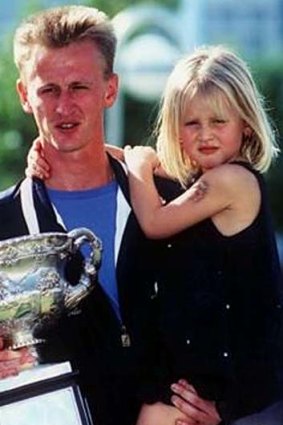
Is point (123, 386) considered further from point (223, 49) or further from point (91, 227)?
point (223, 49)

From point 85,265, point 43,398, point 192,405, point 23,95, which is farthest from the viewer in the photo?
point 23,95

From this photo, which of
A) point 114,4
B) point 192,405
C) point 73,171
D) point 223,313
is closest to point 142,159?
point 73,171

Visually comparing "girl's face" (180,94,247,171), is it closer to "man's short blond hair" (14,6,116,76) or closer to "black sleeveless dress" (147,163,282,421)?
"black sleeveless dress" (147,163,282,421)

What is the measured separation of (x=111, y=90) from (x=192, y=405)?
0.71 meters

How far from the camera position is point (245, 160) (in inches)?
131

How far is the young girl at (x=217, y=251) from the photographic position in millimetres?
3262

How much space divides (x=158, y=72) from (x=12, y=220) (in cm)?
1109

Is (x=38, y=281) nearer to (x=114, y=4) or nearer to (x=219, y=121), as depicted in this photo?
(x=219, y=121)

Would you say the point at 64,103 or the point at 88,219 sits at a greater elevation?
the point at 64,103

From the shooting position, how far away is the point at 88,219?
3354 millimetres

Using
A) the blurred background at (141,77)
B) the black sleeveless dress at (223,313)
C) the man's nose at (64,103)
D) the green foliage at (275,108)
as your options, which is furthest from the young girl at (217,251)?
the green foliage at (275,108)

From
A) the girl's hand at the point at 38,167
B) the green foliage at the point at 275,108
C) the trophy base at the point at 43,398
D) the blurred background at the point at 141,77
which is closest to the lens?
the trophy base at the point at 43,398

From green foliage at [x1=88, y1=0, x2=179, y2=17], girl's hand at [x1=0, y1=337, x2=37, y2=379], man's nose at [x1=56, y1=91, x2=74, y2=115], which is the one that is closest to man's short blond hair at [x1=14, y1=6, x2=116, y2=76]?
man's nose at [x1=56, y1=91, x2=74, y2=115]

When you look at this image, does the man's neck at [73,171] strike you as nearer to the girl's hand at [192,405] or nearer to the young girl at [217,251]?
the young girl at [217,251]
